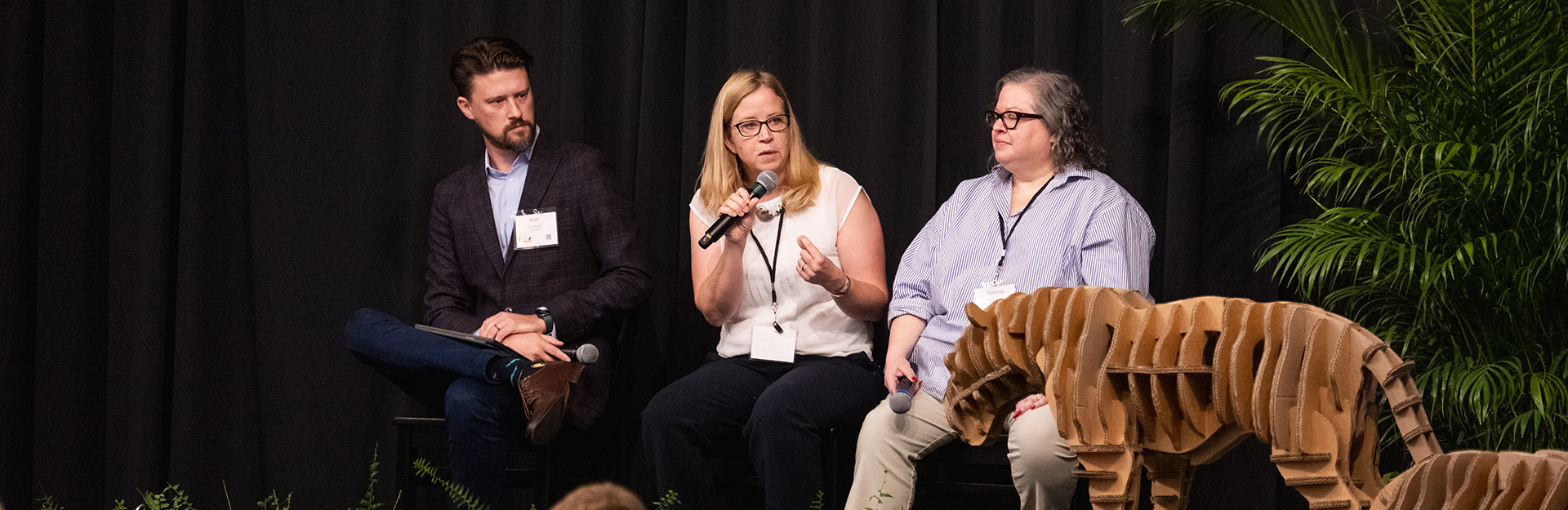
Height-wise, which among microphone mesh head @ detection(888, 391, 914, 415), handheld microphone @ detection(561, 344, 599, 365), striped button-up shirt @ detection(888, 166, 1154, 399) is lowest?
microphone mesh head @ detection(888, 391, 914, 415)

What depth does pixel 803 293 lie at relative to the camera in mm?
3125

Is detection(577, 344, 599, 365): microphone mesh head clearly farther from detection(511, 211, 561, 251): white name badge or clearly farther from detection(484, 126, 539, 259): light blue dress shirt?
detection(484, 126, 539, 259): light blue dress shirt

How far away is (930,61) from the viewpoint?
3520 millimetres

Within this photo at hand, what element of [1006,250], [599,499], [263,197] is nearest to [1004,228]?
[1006,250]

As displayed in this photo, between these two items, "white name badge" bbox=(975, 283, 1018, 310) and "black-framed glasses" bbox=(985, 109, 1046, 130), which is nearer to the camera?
"white name badge" bbox=(975, 283, 1018, 310)

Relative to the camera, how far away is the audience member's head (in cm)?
82

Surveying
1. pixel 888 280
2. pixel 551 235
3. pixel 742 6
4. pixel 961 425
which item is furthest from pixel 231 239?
pixel 961 425

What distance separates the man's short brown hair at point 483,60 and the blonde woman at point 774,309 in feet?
2.07

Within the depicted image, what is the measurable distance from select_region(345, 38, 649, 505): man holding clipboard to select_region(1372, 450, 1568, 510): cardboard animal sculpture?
2.06 metres

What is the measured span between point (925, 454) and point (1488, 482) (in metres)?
1.58

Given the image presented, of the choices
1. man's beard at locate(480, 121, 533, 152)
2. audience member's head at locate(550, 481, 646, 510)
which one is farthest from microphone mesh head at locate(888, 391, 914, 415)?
audience member's head at locate(550, 481, 646, 510)

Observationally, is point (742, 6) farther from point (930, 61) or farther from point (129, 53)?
point (129, 53)

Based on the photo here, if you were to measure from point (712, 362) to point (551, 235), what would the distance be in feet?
1.88

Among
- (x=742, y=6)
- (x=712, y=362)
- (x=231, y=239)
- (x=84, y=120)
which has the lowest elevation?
(x=712, y=362)
